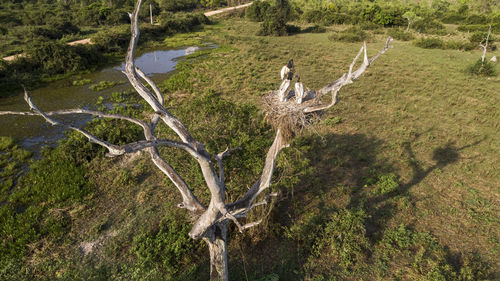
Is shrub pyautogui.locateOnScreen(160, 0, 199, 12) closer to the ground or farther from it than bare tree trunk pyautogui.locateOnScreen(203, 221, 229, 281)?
farther from it

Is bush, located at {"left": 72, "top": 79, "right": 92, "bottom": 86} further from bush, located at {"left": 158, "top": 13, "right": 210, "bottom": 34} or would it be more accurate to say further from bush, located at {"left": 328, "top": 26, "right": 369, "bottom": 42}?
bush, located at {"left": 328, "top": 26, "right": 369, "bottom": 42}

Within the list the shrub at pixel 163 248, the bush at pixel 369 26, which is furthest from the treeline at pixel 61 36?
the bush at pixel 369 26

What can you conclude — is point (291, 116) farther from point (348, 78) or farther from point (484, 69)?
point (484, 69)

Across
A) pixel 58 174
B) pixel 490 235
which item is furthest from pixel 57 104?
pixel 490 235

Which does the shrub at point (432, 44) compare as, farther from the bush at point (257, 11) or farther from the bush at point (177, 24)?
the bush at point (177, 24)

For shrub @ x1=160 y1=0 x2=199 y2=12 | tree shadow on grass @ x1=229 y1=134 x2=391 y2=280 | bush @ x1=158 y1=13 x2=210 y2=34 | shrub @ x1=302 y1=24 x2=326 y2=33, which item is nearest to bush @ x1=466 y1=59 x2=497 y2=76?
tree shadow on grass @ x1=229 y1=134 x2=391 y2=280

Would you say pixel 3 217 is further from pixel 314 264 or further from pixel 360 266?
pixel 360 266
